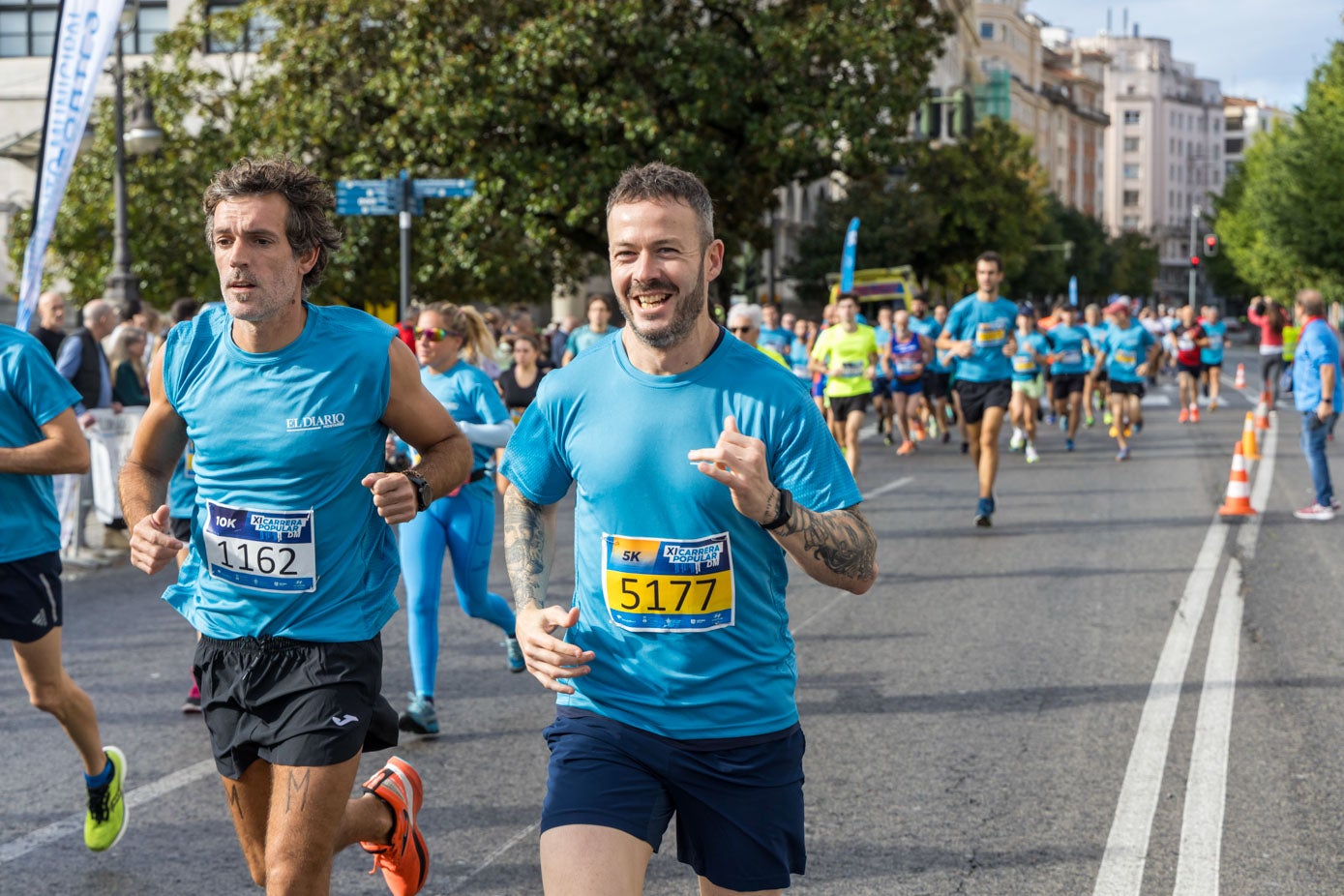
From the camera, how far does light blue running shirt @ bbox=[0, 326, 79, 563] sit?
4.66 metres

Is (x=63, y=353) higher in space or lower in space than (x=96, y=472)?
higher

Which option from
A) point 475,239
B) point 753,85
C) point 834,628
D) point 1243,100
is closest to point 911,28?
point 753,85

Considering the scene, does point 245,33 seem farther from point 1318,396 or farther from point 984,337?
point 1318,396

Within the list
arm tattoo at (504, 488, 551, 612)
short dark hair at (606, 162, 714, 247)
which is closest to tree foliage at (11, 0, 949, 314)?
arm tattoo at (504, 488, 551, 612)

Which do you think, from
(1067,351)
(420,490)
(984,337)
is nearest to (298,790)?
(420,490)

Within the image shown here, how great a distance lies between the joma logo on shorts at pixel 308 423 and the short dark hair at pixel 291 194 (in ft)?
1.17

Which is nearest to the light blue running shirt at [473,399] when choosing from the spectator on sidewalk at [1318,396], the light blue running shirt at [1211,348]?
the spectator on sidewalk at [1318,396]

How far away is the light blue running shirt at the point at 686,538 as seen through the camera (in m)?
2.99

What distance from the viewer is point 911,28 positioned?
24.5 m

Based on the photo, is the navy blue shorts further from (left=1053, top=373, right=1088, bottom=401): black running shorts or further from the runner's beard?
(left=1053, top=373, right=1088, bottom=401): black running shorts

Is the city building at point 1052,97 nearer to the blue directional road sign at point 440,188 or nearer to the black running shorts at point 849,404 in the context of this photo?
the black running shorts at point 849,404

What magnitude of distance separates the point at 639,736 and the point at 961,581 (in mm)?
7031

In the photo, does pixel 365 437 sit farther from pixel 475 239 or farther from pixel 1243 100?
pixel 1243 100

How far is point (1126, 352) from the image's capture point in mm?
19531
